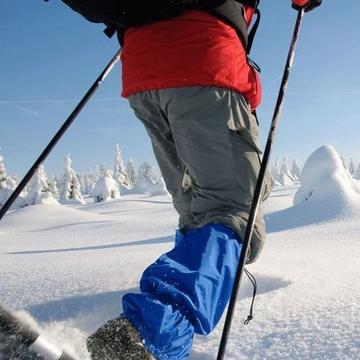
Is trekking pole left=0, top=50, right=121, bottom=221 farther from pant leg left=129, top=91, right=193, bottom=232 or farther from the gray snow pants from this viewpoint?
the gray snow pants

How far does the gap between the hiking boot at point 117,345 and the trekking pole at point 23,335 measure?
23 centimetres

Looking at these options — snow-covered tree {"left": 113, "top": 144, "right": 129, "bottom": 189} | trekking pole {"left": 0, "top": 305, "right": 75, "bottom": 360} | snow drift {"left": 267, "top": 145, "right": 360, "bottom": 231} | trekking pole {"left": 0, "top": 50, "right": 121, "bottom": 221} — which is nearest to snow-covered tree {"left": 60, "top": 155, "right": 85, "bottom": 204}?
snow-covered tree {"left": 113, "top": 144, "right": 129, "bottom": 189}

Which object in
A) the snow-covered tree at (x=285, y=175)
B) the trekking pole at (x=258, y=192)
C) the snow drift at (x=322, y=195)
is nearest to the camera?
the trekking pole at (x=258, y=192)

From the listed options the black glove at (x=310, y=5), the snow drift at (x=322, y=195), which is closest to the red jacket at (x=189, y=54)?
the black glove at (x=310, y=5)

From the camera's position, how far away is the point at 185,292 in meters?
1.16

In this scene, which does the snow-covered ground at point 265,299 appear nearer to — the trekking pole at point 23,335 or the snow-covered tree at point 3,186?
the trekking pole at point 23,335

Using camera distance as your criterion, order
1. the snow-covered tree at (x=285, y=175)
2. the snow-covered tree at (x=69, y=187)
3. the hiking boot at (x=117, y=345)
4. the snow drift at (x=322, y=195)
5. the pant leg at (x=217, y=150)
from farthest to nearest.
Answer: the snow-covered tree at (x=285, y=175) < the snow-covered tree at (x=69, y=187) < the snow drift at (x=322, y=195) < the pant leg at (x=217, y=150) < the hiking boot at (x=117, y=345)

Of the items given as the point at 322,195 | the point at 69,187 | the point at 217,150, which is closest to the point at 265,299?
the point at 217,150

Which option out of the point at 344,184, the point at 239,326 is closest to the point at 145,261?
the point at 239,326

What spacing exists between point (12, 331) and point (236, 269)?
73 cm

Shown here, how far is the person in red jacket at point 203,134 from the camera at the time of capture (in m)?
1.19

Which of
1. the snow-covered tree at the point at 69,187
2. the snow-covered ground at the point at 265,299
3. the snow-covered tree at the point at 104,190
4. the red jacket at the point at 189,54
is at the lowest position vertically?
the snow-covered tree at the point at 69,187

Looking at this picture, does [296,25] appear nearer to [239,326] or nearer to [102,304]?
[239,326]

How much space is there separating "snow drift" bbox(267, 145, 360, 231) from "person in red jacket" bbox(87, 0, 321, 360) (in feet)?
12.4
